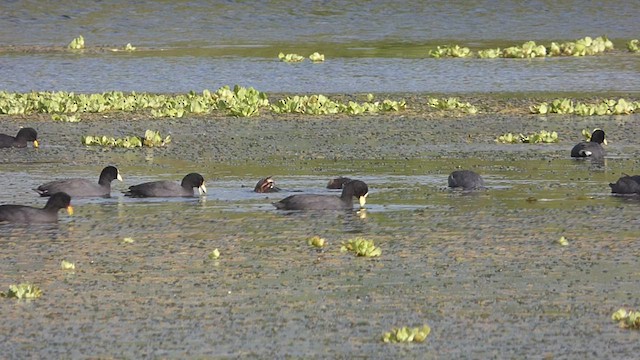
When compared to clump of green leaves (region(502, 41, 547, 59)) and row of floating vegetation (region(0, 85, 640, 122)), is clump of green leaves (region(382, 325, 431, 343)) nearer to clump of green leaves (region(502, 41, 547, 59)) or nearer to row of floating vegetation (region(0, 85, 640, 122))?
row of floating vegetation (region(0, 85, 640, 122))

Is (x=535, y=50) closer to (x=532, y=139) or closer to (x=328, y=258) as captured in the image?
(x=532, y=139)

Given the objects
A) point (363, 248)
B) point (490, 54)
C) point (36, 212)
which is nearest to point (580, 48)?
point (490, 54)

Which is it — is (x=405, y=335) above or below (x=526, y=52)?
above

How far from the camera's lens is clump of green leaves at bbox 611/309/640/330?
496 inches

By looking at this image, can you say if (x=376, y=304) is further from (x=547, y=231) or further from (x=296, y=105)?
(x=296, y=105)

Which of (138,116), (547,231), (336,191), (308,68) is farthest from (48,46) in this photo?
(547,231)

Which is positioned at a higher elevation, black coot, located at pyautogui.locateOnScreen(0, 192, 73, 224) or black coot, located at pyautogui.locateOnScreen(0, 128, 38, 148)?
black coot, located at pyautogui.locateOnScreen(0, 192, 73, 224)

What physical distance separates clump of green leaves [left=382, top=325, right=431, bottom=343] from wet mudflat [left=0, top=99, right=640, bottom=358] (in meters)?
0.11

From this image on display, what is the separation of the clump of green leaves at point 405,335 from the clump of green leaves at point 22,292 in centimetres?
351

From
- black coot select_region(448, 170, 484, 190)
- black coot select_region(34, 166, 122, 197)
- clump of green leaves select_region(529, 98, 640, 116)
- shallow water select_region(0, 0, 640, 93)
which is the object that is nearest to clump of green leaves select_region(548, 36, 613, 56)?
shallow water select_region(0, 0, 640, 93)

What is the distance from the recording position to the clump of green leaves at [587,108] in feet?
97.8

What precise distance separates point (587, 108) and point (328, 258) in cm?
1511

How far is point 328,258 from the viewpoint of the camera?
1593 cm

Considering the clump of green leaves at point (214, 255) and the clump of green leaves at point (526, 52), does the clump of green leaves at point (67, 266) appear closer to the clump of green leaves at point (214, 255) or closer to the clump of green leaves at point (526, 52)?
the clump of green leaves at point (214, 255)
